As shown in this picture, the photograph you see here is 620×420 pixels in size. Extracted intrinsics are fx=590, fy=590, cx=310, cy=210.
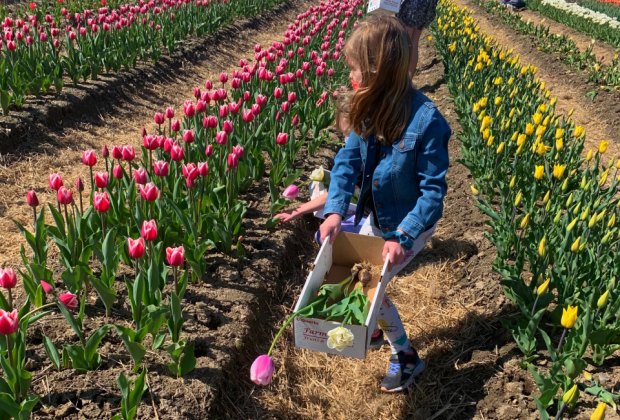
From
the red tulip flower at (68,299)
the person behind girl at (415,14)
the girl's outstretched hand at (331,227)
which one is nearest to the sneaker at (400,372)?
the girl's outstretched hand at (331,227)

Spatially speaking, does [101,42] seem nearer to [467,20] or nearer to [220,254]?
[220,254]

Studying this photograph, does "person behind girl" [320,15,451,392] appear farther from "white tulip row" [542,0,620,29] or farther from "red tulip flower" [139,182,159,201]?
"white tulip row" [542,0,620,29]

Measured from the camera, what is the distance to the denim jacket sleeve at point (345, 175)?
2.65m

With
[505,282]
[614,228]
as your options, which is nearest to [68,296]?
[505,282]

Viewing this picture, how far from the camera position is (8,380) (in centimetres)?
211

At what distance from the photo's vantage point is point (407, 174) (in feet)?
8.47

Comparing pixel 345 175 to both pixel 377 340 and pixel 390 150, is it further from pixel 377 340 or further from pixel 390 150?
pixel 377 340

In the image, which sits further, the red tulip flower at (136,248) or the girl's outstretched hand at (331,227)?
the girl's outstretched hand at (331,227)

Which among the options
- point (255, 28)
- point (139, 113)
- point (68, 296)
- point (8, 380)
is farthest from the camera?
point (255, 28)

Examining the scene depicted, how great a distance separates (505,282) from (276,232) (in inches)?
61.0

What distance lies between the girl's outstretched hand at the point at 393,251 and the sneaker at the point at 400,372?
706 millimetres

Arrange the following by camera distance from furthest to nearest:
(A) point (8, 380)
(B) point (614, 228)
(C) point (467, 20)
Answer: (C) point (467, 20), (B) point (614, 228), (A) point (8, 380)

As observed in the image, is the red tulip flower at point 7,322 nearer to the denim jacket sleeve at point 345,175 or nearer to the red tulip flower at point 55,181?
the red tulip flower at point 55,181

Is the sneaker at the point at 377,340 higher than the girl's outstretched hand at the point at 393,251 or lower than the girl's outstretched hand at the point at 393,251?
lower
